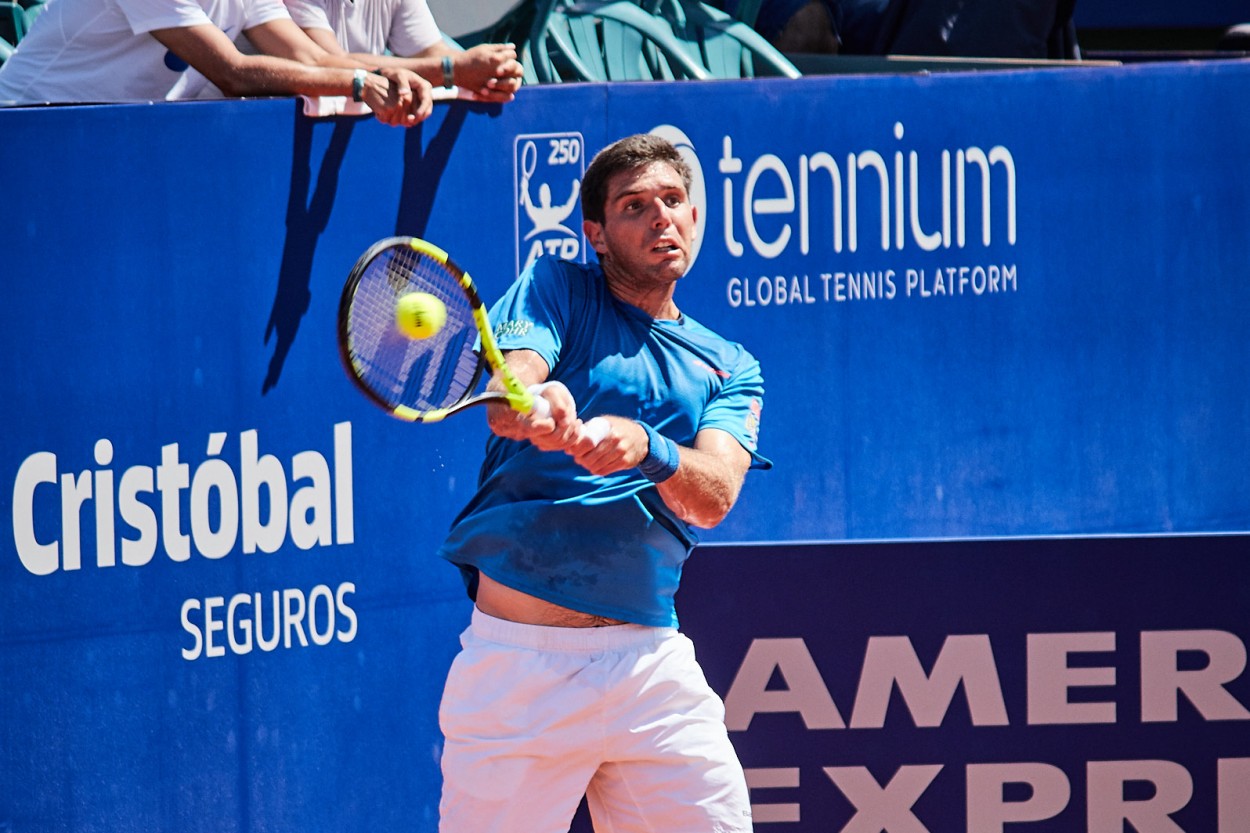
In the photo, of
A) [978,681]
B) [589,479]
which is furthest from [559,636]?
[978,681]

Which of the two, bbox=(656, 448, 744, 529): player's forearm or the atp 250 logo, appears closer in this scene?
bbox=(656, 448, 744, 529): player's forearm

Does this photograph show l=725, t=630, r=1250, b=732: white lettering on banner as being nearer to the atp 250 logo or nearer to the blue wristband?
the blue wristband

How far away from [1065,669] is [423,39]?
252 centimetres

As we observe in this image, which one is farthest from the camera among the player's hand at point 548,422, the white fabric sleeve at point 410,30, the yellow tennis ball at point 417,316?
the white fabric sleeve at point 410,30

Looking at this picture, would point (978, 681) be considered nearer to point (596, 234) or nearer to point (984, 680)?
point (984, 680)

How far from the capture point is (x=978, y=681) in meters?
3.69

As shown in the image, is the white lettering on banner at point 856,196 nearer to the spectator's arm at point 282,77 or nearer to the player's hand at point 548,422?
the spectator's arm at point 282,77

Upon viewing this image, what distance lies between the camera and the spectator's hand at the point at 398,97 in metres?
4.02

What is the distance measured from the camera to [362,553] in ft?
13.5

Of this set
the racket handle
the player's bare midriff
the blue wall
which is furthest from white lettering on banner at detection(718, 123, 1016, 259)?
the racket handle

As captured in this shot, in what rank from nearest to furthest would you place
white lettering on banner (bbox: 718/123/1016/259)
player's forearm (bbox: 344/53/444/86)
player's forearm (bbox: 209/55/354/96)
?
player's forearm (bbox: 209/55/354/96)
player's forearm (bbox: 344/53/444/86)
white lettering on banner (bbox: 718/123/1016/259)

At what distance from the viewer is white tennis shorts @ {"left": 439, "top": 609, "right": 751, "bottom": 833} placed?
3090 millimetres

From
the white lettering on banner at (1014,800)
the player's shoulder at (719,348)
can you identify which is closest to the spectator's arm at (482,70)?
the player's shoulder at (719,348)

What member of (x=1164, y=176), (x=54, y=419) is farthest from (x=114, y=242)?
(x=1164, y=176)
